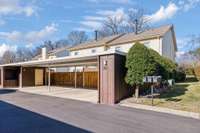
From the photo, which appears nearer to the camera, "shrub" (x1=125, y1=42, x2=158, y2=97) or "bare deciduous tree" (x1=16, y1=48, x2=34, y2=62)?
"shrub" (x1=125, y1=42, x2=158, y2=97)

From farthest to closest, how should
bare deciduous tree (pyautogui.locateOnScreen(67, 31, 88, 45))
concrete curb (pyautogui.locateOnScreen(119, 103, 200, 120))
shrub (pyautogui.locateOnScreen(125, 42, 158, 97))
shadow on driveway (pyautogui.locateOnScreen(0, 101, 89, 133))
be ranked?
bare deciduous tree (pyautogui.locateOnScreen(67, 31, 88, 45))
shrub (pyautogui.locateOnScreen(125, 42, 158, 97))
concrete curb (pyautogui.locateOnScreen(119, 103, 200, 120))
shadow on driveway (pyautogui.locateOnScreen(0, 101, 89, 133))

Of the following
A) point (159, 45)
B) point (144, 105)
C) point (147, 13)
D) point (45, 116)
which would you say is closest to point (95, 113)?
Result: point (45, 116)

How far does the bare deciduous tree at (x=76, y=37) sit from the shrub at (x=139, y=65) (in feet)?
158

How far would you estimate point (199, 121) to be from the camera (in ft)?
27.2

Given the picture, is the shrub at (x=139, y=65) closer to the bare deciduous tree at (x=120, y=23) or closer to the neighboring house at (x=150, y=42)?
the neighboring house at (x=150, y=42)

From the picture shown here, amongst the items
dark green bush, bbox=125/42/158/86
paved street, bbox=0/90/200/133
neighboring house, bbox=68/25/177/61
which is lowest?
paved street, bbox=0/90/200/133

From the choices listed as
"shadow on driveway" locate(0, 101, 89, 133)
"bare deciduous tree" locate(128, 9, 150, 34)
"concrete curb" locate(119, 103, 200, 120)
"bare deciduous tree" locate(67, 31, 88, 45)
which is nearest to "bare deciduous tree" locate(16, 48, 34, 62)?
"bare deciduous tree" locate(67, 31, 88, 45)

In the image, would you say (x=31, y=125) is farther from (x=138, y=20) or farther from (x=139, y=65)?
(x=138, y=20)

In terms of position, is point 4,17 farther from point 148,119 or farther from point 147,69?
point 148,119

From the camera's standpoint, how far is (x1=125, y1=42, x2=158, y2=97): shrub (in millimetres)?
12227

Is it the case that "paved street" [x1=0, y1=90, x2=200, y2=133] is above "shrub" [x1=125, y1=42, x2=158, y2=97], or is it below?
below

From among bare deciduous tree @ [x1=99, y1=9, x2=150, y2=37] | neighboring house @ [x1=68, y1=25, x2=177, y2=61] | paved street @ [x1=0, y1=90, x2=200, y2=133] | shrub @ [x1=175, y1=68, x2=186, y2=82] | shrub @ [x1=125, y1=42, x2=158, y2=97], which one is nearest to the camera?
paved street @ [x1=0, y1=90, x2=200, y2=133]

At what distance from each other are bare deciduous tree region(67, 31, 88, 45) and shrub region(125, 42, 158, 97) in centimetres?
4813

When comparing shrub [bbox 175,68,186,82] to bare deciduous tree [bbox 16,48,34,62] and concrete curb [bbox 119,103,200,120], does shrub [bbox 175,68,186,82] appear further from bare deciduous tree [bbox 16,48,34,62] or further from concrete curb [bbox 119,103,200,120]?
bare deciduous tree [bbox 16,48,34,62]
